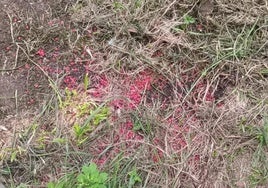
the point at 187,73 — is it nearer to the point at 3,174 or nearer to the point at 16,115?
the point at 16,115

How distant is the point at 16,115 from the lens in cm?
226

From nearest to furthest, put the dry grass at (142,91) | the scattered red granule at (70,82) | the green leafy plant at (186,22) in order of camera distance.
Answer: the dry grass at (142,91)
the scattered red granule at (70,82)
the green leafy plant at (186,22)

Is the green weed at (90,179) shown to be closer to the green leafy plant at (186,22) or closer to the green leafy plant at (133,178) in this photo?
the green leafy plant at (133,178)

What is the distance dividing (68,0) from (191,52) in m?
0.83

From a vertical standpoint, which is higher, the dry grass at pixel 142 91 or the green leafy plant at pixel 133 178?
the dry grass at pixel 142 91

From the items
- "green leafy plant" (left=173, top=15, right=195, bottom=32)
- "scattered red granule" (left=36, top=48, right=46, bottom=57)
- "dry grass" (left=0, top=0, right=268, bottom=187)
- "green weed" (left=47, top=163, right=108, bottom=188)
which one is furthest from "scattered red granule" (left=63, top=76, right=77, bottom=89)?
"green leafy plant" (left=173, top=15, right=195, bottom=32)

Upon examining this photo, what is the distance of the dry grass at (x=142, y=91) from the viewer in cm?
215

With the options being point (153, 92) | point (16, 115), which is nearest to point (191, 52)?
point (153, 92)

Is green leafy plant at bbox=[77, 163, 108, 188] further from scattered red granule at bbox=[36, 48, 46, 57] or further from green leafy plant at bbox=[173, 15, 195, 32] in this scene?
green leafy plant at bbox=[173, 15, 195, 32]

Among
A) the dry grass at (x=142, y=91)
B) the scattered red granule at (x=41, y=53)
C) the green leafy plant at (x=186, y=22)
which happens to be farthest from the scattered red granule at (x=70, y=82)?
the green leafy plant at (x=186, y=22)

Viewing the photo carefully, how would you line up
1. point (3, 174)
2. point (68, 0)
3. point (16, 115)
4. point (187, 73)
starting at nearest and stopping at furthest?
point (3, 174) < point (16, 115) < point (187, 73) < point (68, 0)

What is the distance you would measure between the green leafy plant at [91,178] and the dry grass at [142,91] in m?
0.10

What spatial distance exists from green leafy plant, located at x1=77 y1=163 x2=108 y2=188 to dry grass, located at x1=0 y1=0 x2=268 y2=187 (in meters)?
0.10

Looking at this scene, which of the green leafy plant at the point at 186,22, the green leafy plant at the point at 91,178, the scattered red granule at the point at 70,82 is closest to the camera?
the green leafy plant at the point at 91,178
